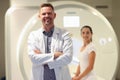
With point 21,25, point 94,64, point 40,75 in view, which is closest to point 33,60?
point 40,75

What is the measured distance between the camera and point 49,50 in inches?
49.3

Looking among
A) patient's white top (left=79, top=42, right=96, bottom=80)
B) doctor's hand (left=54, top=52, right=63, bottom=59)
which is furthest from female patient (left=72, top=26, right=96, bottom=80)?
doctor's hand (left=54, top=52, right=63, bottom=59)

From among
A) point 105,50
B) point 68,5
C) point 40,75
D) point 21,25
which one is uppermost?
point 68,5

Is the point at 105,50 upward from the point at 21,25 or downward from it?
downward

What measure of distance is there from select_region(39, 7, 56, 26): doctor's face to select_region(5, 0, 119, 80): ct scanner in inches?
1.3

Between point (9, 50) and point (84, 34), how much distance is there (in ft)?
1.33

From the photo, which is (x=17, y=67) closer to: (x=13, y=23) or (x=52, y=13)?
(x=13, y=23)

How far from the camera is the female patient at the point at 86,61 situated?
1313 millimetres

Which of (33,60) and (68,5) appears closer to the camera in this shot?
(33,60)

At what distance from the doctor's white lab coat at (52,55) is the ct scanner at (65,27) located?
34 millimetres

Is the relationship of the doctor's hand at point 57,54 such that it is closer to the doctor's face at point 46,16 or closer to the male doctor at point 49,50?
the male doctor at point 49,50

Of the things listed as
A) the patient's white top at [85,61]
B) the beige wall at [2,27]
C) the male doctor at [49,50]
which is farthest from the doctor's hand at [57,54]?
the beige wall at [2,27]

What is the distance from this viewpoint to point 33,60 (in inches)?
49.2

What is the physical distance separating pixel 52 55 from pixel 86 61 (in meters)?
0.19
